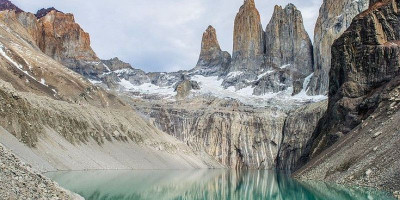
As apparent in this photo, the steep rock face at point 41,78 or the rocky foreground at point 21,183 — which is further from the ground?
the steep rock face at point 41,78

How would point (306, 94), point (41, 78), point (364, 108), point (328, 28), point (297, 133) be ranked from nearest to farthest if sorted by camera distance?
1. point (364, 108)
2. point (41, 78)
3. point (297, 133)
4. point (328, 28)
5. point (306, 94)

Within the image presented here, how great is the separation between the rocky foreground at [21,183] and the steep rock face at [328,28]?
532 ft

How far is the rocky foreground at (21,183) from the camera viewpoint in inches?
671

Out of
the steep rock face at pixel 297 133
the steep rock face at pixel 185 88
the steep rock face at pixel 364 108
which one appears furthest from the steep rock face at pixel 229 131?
the steep rock face at pixel 364 108

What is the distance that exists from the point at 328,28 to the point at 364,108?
120048mm

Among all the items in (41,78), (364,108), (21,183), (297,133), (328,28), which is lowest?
(297,133)

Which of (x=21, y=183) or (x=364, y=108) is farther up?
(x=364, y=108)

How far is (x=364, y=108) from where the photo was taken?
209 feet

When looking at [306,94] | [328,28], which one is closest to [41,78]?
[306,94]

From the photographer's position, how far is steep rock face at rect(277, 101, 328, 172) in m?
136

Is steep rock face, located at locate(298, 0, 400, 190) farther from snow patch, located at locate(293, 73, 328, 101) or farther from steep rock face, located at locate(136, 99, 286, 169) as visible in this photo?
snow patch, located at locate(293, 73, 328, 101)

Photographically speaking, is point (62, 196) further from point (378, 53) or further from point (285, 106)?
point (285, 106)

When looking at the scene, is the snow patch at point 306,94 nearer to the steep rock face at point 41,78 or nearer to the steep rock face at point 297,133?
the steep rock face at point 297,133

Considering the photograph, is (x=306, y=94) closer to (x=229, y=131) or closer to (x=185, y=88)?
(x=229, y=131)
